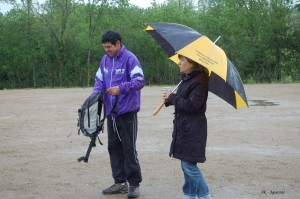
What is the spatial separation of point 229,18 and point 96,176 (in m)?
42.0

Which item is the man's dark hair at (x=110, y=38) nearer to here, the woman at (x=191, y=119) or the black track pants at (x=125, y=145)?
the black track pants at (x=125, y=145)

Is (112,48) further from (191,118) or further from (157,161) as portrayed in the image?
(157,161)

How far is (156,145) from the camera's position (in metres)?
8.51

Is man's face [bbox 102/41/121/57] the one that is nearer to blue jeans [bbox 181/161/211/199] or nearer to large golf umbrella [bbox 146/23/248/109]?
large golf umbrella [bbox 146/23/248/109]

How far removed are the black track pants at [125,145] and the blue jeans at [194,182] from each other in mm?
840

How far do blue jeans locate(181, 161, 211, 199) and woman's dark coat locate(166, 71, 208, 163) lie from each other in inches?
4.5

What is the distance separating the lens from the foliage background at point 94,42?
42531mm

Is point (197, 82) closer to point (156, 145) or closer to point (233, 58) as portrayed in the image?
point (156, 145)

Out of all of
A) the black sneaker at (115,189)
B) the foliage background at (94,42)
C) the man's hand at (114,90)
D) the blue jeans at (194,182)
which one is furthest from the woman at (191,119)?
the foliage background at (94,42)

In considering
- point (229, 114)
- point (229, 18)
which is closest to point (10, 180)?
point (229, 114)

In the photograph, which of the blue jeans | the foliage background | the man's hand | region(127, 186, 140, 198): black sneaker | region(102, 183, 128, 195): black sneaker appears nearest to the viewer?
the blue jeans

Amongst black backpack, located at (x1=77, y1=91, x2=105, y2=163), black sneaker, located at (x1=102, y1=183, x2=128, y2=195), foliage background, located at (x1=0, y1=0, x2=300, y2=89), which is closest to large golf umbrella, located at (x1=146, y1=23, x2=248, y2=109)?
black backpack, located at (x1=77, y1=91, x2=105, y2=163)

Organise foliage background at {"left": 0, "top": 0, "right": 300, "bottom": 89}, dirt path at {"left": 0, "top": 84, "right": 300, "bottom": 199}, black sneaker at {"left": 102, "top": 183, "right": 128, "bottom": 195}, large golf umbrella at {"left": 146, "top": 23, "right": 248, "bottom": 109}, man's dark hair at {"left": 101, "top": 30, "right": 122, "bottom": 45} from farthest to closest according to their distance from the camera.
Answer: foliage background at {"left": 0, "top": 0, "right": 300, "bottom": 89}, dirt path at {"left": 0, "top": 84, "right": 300, "bottom": 199}, black sneaker at {"left": 102, "top": 183, "right": 128, "bottom": 195}, man's dark hair at {"left": 101, "top": 30, "right": 122, "bottom": 45}, large golf umbrella at {"left": 146, "top": 23, "right": 248, "bottom": 109}

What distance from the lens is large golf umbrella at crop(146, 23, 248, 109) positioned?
409 cm
